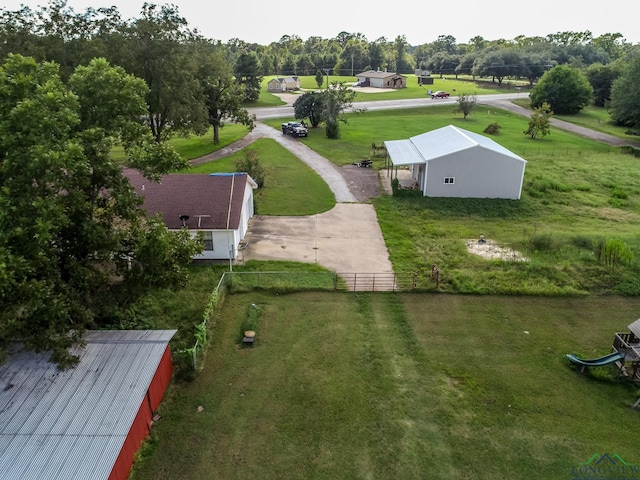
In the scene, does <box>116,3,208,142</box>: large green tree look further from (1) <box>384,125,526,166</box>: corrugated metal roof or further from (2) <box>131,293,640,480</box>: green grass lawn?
(2) <box>131,293,640,480</box>: green grass lawn

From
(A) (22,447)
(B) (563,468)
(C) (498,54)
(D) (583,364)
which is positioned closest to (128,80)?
(A) (22,447)

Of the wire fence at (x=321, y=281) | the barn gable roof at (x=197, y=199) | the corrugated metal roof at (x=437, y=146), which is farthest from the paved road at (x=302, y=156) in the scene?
the wire fence at (x=321, y=281)

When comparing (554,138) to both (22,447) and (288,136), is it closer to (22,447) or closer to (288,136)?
(288,136)

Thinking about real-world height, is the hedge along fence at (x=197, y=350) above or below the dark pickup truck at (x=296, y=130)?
below

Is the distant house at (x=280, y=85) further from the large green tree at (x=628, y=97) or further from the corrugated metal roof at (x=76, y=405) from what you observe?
the corrugated metal roof at (x=76, y=405)

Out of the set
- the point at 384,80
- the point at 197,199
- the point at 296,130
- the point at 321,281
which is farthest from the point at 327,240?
the point at 384,80

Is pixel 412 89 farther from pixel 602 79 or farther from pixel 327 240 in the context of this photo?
pixel 327 240
